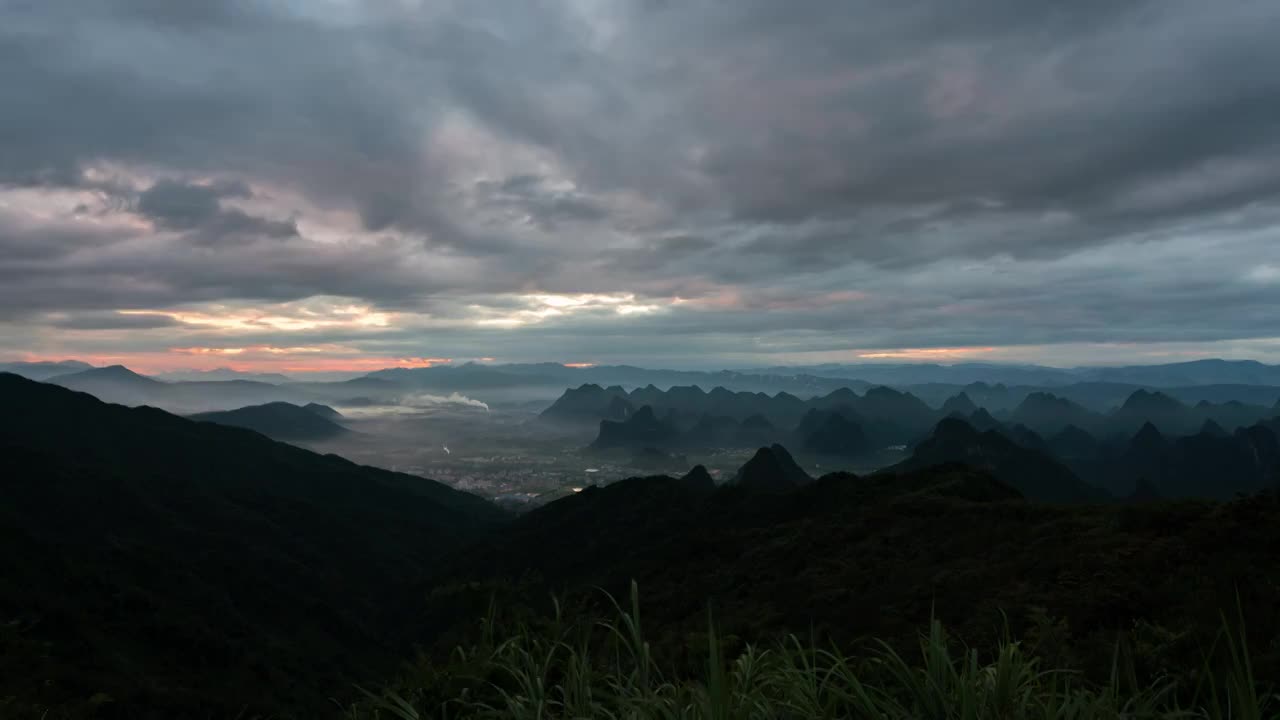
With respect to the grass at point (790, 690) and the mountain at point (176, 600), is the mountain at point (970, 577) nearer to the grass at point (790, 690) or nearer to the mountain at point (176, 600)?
the grass at point (790, 690)

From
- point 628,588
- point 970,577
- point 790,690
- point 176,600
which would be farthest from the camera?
point 176,600

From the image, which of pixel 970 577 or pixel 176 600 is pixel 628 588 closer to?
pixel 970 577

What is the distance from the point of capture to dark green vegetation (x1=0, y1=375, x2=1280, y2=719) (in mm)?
10625

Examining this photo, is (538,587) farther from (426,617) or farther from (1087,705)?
(1087,705)

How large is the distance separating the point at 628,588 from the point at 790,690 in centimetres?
6537

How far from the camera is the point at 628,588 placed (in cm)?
6794

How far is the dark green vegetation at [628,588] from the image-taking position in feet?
34.9

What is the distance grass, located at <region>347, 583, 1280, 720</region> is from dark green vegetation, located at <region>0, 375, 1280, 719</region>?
0.11 meters

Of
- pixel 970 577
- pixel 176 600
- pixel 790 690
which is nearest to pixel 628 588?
pixel 970 577

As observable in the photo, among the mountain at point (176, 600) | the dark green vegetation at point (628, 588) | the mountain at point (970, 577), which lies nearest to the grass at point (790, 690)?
the dark green vegetation at point (628, 588)

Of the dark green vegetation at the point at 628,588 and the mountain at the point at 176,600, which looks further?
the mountain at the point at 176,600

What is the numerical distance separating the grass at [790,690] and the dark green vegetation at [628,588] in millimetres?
112

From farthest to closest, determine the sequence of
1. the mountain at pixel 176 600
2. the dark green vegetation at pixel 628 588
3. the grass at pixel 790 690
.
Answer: the mountain at pixel 176 600 < the dark green vegetation at pixel 628 588 < the grass at pixel 790 690

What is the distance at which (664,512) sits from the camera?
154125mm
